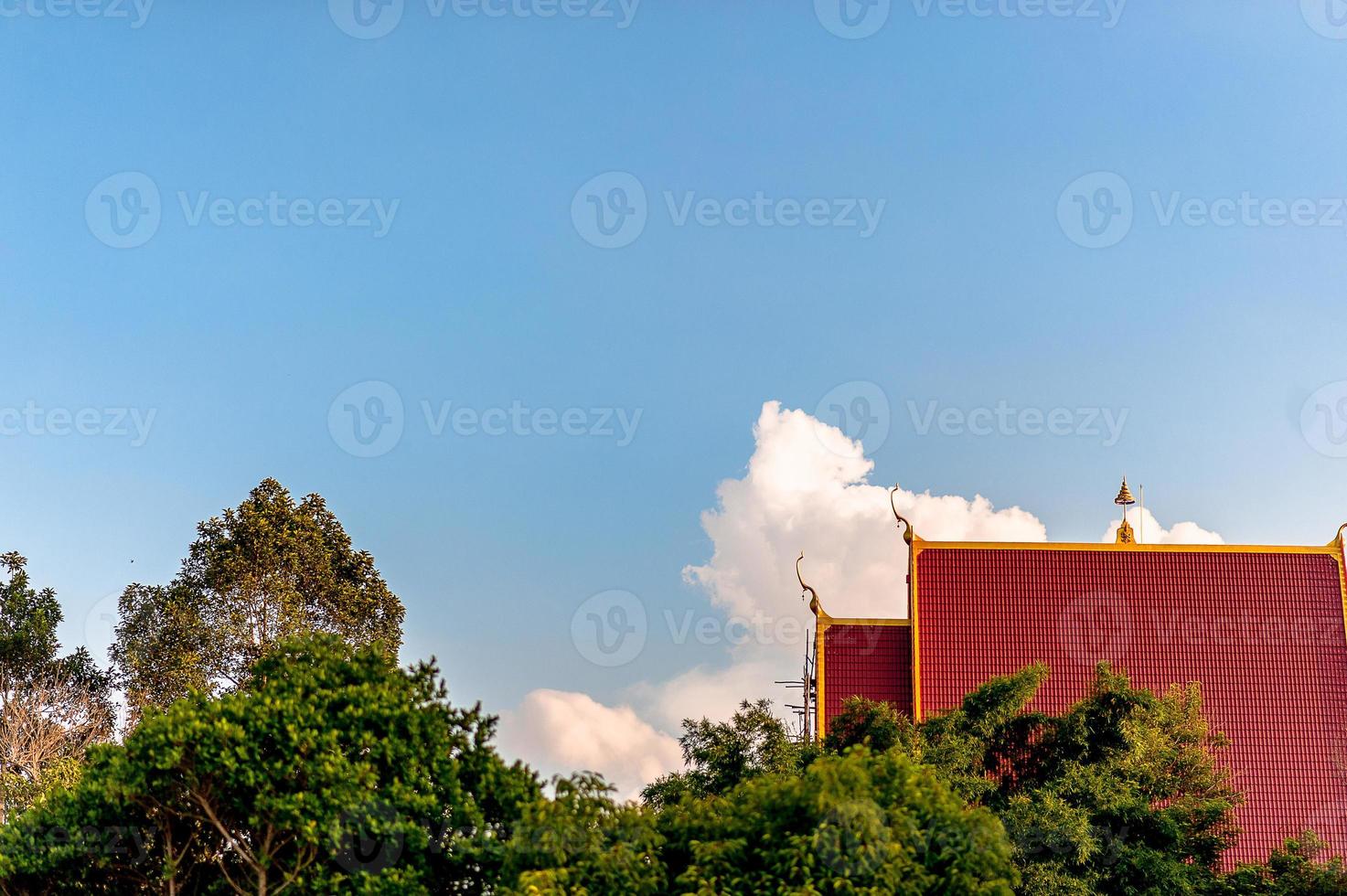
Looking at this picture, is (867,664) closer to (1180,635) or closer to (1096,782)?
(1180,635)

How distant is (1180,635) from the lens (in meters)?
18.4

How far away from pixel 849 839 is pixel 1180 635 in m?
10.5

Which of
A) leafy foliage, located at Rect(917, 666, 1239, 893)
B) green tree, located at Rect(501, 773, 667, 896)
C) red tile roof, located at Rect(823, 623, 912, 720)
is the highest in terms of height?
red tile roof, located at Rect(823, 623, 912, 720)

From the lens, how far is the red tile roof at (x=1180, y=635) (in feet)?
58.7

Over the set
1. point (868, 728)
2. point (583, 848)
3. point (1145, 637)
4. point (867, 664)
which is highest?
point (1145, 637)

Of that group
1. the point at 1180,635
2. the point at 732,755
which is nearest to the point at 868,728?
the point at 732,755

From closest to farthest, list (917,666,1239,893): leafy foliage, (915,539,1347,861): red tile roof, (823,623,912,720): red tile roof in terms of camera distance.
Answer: (917,666,1239,893): leafy foliage → (915,539,1347,861): red tile roof → (823,623,912,720): red tile roof

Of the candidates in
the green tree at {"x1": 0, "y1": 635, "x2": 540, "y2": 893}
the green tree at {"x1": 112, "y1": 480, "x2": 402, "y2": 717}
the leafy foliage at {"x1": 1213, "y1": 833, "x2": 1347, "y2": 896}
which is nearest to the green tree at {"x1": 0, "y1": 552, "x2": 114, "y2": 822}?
the green tree at {"x1": 112, "y1": 480, "x2": 402, "y2": 717}

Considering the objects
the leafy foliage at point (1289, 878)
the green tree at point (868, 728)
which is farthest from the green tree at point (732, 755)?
the leafy foliage at point (1289, 878)

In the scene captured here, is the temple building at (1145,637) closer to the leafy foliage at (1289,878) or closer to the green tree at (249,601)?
the leafy foliage at (1289,878)

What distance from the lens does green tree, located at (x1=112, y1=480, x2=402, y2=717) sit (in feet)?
66.0
